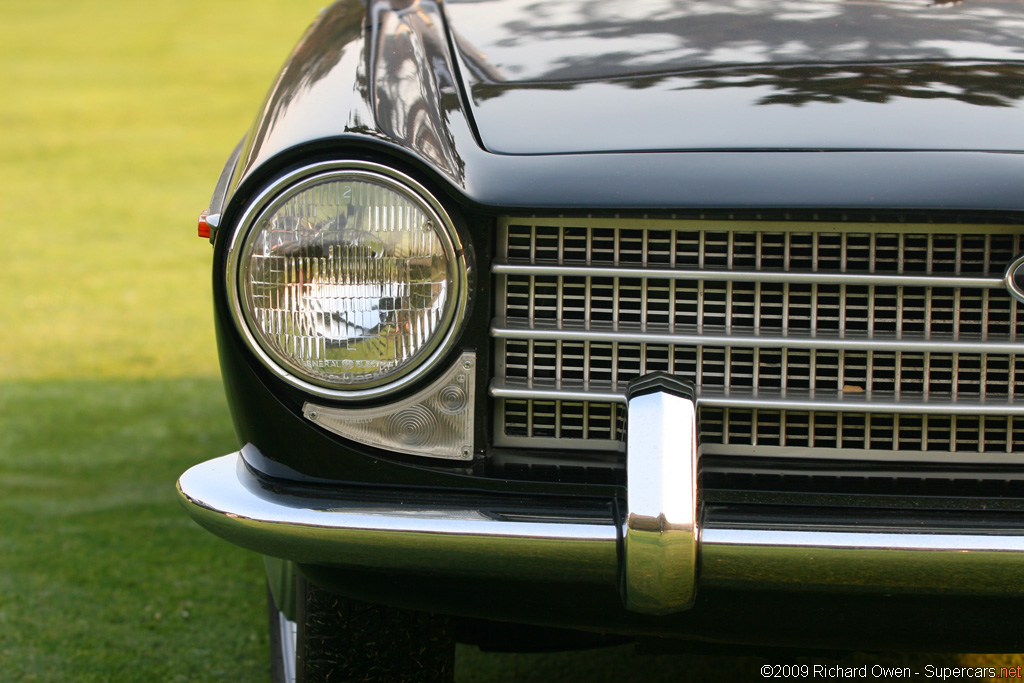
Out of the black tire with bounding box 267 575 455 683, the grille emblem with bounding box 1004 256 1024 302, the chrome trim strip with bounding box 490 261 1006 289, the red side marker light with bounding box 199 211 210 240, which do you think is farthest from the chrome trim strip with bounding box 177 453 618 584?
the grille emblem with bounding box 1004 256 1024 302

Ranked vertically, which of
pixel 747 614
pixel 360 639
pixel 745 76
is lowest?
pixel 360 639

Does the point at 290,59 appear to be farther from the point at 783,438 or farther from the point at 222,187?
the point at 783,438

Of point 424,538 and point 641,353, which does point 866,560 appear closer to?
point 641,353

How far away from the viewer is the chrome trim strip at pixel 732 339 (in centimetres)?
165

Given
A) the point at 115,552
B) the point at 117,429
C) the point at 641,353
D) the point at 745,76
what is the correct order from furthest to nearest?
the point at 117,429
the point at 115,552
the point at 745,76
the point at 641,353

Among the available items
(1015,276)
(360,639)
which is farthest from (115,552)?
(1015,276)

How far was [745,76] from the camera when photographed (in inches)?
71.5

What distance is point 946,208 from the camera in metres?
1.56

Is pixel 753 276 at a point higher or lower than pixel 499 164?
lower

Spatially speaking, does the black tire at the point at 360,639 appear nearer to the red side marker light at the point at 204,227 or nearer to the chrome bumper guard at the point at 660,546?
the chrome bumper guard at the point at 660,546

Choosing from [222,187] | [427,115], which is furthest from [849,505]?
[222,187]

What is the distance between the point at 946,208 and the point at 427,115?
82cm

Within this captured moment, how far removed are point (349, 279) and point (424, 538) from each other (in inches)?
16.8

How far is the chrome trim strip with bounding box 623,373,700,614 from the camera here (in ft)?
4.88
